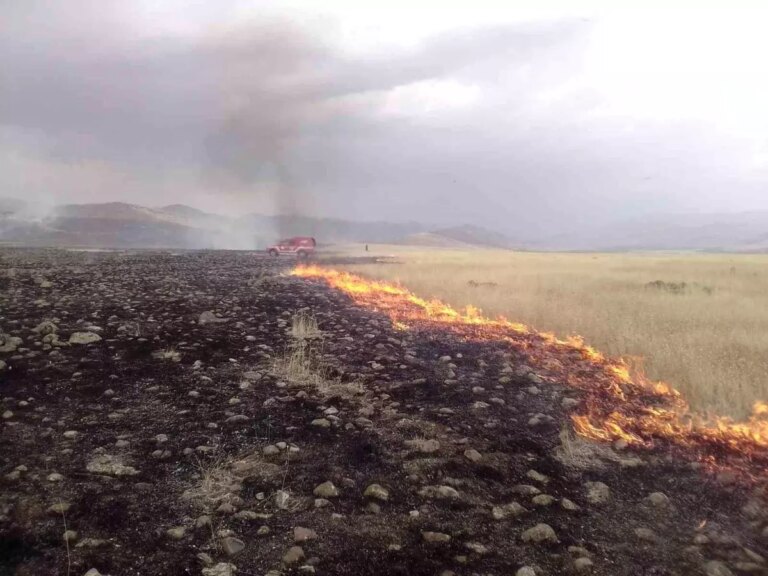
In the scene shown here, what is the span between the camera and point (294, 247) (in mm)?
57969

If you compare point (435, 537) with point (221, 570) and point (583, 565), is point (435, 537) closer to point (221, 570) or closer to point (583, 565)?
point (583, 565)

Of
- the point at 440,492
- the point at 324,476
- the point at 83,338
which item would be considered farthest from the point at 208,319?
the point at 440,492

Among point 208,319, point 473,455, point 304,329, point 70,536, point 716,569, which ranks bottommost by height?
point 716,569

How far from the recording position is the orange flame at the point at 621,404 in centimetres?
645

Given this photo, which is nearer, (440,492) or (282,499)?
(282,499)

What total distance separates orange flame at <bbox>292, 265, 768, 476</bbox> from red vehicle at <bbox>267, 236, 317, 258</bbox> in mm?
45284

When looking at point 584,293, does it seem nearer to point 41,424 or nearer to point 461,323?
point 461,323

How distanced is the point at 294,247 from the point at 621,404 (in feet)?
173

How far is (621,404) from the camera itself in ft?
25.6

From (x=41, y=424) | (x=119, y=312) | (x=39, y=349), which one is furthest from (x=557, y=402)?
(x=119, y=312)

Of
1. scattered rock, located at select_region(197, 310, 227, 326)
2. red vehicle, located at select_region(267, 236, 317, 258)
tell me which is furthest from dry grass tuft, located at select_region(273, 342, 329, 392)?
red vehicle, located at select_region(267, 236, 317, 258)

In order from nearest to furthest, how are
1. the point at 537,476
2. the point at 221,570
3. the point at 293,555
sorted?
the point at 221,570, the point at 293,555, the point at 537,476

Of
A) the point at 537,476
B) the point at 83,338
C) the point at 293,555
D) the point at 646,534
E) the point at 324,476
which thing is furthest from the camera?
the point at 83,338

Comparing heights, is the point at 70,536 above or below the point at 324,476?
above
